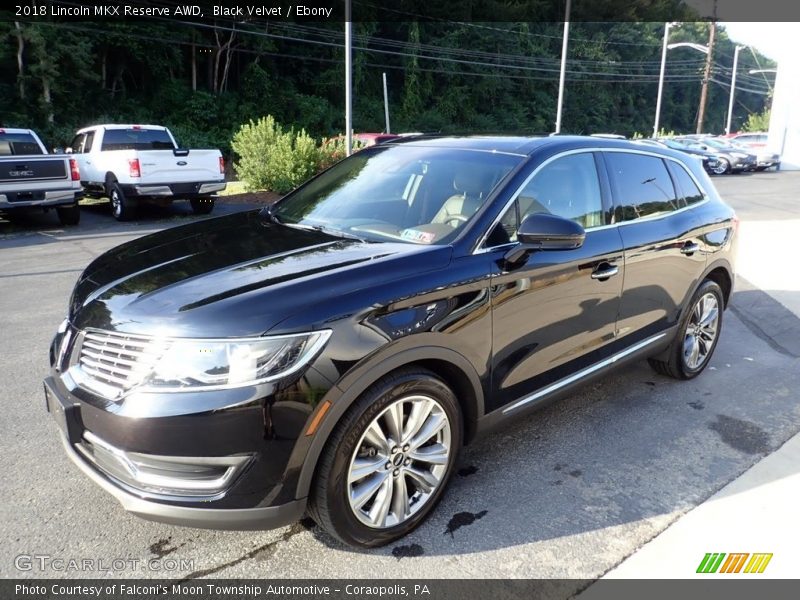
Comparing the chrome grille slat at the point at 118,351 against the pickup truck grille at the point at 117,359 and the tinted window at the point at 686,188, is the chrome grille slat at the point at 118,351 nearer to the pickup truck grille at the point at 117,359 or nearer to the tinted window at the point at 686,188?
the pickup truck grille at the point at 117,359

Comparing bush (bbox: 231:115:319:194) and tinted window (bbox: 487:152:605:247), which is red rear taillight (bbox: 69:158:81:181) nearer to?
bush (bbox: 231:115:319:194)

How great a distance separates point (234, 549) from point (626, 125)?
67.9 m

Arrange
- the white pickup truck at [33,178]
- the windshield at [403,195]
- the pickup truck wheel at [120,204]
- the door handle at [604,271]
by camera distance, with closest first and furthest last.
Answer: the windshield at [403,195], the door handle at [604,271], the white pickup truck at [33,178], the pickup truck wheel at [120,204]

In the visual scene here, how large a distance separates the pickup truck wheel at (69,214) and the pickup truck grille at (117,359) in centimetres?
1060

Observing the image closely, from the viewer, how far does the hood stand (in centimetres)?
238

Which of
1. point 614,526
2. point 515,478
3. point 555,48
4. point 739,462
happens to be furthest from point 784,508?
point 555,48

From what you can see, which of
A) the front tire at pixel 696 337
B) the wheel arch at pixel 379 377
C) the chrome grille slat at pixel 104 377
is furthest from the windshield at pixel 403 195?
the front tire at pixel 696 337

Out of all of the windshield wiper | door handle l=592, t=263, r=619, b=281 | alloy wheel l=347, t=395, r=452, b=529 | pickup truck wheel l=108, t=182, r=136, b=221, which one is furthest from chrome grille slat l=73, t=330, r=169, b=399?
pickup truck wheel l=108, t=182, r=136, b=221

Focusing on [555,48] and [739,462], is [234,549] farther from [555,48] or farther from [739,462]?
[555,48]

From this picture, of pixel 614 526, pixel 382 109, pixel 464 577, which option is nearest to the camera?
pixel 464 577

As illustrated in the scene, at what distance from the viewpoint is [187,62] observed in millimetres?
38562

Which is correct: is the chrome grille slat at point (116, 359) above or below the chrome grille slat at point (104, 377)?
above

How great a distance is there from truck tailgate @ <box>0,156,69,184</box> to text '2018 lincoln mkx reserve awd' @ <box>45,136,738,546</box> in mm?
8870

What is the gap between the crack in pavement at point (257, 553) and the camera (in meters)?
2.57
